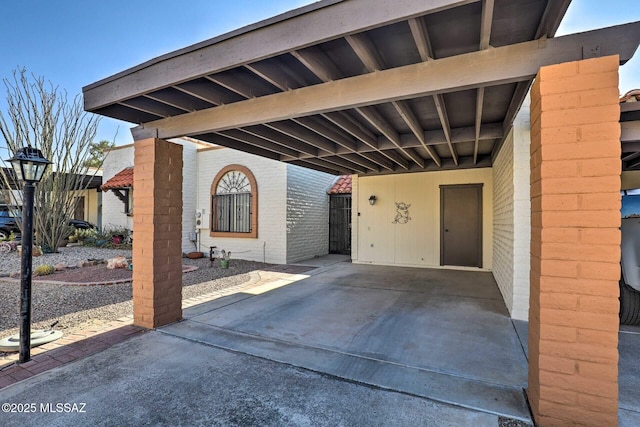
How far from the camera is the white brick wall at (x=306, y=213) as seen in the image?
357 inches

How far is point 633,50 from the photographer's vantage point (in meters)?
1.91

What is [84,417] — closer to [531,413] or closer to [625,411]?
[531,413]

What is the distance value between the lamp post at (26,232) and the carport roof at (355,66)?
0.93 m

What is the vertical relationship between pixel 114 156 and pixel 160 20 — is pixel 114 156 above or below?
below

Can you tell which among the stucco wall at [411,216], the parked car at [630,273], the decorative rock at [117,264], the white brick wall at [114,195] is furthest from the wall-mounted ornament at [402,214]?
the white brick wall at [114,195]

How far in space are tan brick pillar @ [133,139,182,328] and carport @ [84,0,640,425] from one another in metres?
0.08

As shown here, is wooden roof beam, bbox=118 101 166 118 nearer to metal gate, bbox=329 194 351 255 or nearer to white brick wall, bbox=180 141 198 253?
white brick wall, bbox=180 141 198 253

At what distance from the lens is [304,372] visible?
2.69 m

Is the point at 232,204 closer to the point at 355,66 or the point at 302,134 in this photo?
the point at 302,134

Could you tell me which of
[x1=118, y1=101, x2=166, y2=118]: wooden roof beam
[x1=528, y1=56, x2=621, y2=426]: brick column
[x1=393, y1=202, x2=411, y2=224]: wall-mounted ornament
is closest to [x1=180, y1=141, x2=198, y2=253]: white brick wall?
[x1=393, y1=202, x2=411, y2=224]: wall-mounted ornament

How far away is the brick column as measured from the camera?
6.14 ft

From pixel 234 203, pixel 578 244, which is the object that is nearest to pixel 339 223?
pixel 234 203

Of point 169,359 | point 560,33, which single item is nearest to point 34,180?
point 169,359

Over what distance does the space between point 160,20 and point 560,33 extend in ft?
19.9
